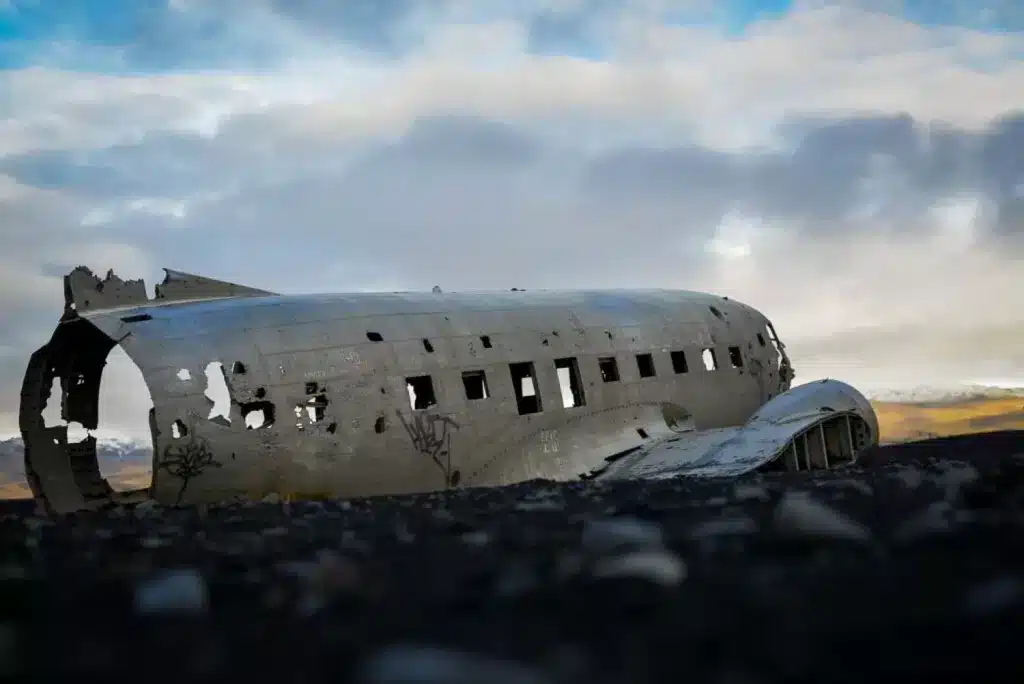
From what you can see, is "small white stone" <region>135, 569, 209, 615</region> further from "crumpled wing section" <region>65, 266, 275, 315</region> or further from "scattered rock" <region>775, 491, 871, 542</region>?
"crumpled wing section" <region>65, 266, 275, 315</region>

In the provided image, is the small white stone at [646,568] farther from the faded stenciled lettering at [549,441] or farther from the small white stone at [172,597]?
the faded stenciled lettering at [549,441]

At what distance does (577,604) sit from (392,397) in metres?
12.3

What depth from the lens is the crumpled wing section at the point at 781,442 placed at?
47.8ft

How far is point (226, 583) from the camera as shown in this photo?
3906 mm

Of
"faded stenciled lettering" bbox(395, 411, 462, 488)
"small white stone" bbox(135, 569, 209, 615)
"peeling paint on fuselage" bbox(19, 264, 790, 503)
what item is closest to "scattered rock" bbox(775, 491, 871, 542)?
"small white stone" bbox(135, 569, 209, 615)

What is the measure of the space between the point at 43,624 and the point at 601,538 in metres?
2.07

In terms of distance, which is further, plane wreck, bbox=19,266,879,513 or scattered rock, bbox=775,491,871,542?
plane wreck, bbox=19,266,879,513

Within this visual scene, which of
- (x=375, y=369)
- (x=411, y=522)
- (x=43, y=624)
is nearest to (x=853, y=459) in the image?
(x=375, y=369)

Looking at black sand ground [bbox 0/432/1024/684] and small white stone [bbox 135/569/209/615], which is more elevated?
small white stone [bbox 135/569/209/615]

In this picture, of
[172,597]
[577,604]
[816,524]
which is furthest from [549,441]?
[577,604]

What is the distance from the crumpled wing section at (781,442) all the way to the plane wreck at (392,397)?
4 centimetres

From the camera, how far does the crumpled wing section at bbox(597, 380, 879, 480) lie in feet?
47.8

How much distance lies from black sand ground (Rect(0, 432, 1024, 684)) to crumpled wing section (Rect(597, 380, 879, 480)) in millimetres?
9330

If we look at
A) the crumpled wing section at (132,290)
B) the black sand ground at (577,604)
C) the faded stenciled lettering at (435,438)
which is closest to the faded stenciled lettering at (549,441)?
the faded stenciled lettering at (435,438)
